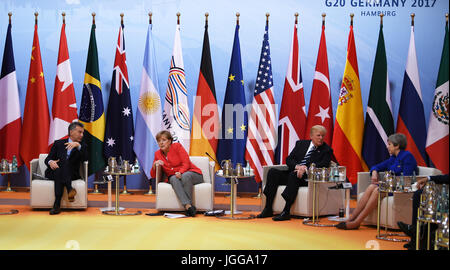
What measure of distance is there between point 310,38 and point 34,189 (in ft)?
14.2

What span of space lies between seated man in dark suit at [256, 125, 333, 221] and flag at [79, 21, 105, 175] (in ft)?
9.12

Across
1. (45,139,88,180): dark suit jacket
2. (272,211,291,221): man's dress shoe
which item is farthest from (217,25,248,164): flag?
(45,139,88,180): dark suit jacket

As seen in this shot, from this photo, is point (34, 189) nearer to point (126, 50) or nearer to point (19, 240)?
point (19, 240)

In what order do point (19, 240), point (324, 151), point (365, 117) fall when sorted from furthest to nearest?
point (365, 117) → point (324, 151) → point (19, 240)

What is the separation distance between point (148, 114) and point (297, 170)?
270cm

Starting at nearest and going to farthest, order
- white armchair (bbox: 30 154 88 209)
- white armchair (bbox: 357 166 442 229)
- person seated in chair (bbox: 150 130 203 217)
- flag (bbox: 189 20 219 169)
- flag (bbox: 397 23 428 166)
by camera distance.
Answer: white armchair (bbox: 357 166 442 229) < person seated in chair (bbox: 150 130 203 217) < white armchair (bbox: 30 154 88 209) < flag (bbox: 397 23 428 166) < flag (bbox: 189 20 219 169)

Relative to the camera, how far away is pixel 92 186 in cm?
856

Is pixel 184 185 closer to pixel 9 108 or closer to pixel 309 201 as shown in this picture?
pixel 309 201

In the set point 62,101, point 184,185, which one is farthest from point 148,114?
point 184,185

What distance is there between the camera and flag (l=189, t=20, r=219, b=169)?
8.12m

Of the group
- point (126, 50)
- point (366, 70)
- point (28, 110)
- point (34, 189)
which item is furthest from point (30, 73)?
point (366, 70)

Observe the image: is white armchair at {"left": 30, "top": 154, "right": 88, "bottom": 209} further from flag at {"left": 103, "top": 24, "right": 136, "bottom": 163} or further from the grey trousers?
flag at {"left": 103, "top": 24, "right": 136, "bottom": 163}

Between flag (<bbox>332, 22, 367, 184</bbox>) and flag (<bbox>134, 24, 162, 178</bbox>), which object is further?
flag (<bbox>134, 24, 162, 178</bbox>)

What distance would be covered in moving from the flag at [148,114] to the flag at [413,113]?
3.35m
